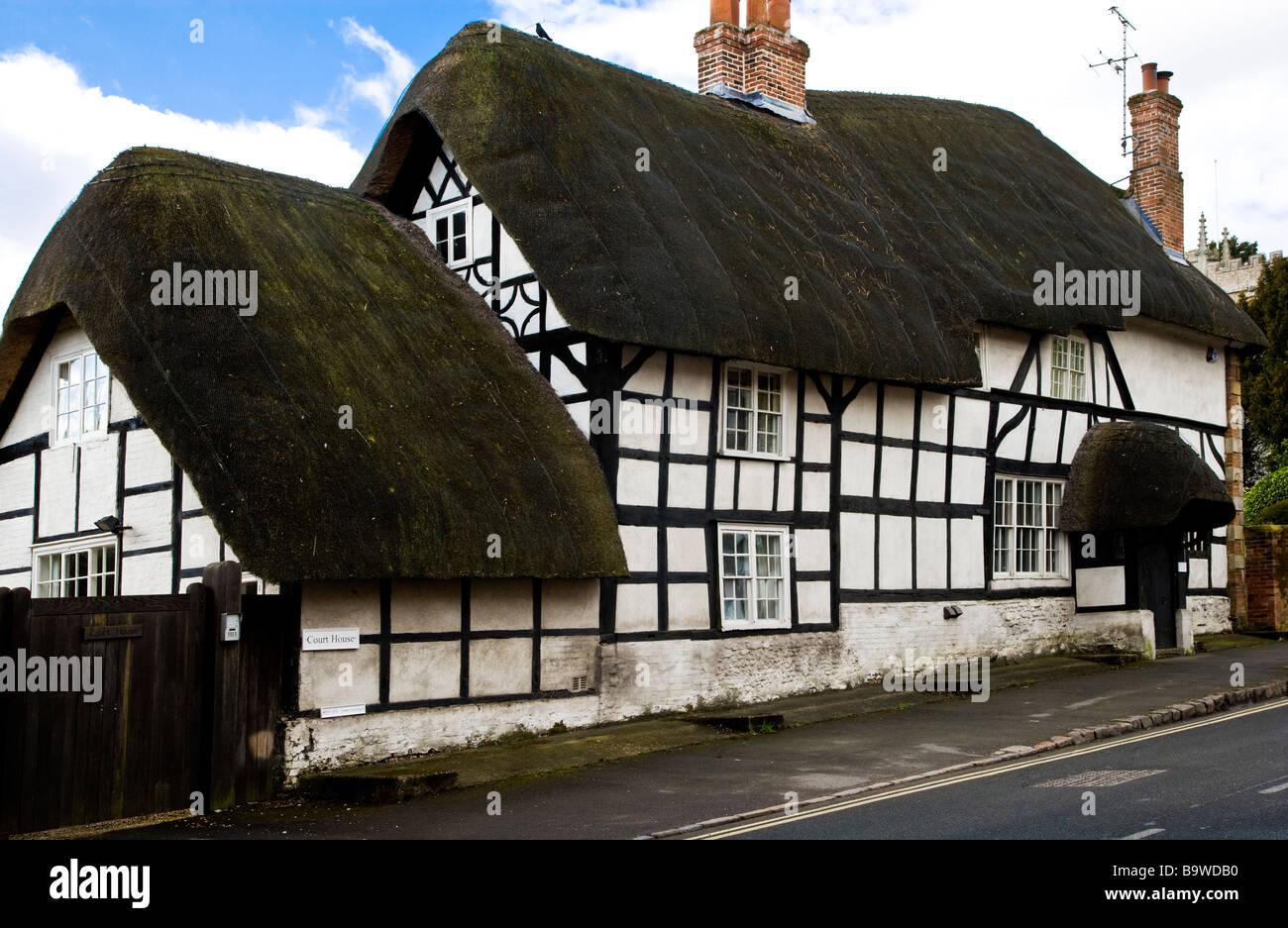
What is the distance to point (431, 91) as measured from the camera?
613 inches

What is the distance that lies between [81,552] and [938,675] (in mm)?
10617

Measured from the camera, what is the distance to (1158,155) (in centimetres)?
2414

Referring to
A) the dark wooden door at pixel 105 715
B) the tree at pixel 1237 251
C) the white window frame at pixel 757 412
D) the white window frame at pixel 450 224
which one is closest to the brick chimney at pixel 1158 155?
the white window frame at pixel 757 412

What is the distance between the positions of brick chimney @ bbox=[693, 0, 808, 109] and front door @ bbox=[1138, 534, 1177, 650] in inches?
346

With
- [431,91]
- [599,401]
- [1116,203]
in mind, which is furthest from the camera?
[1116,203]

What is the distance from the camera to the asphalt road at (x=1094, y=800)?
7.93 meters

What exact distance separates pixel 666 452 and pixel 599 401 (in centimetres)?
106

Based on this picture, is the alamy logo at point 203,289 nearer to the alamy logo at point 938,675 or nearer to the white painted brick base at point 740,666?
the white painted brick base at point 740,666

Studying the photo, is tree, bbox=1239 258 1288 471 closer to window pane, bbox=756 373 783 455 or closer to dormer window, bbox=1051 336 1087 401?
dormer window, bbox=1051 336 1087 401

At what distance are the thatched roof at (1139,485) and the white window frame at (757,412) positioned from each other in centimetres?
614
